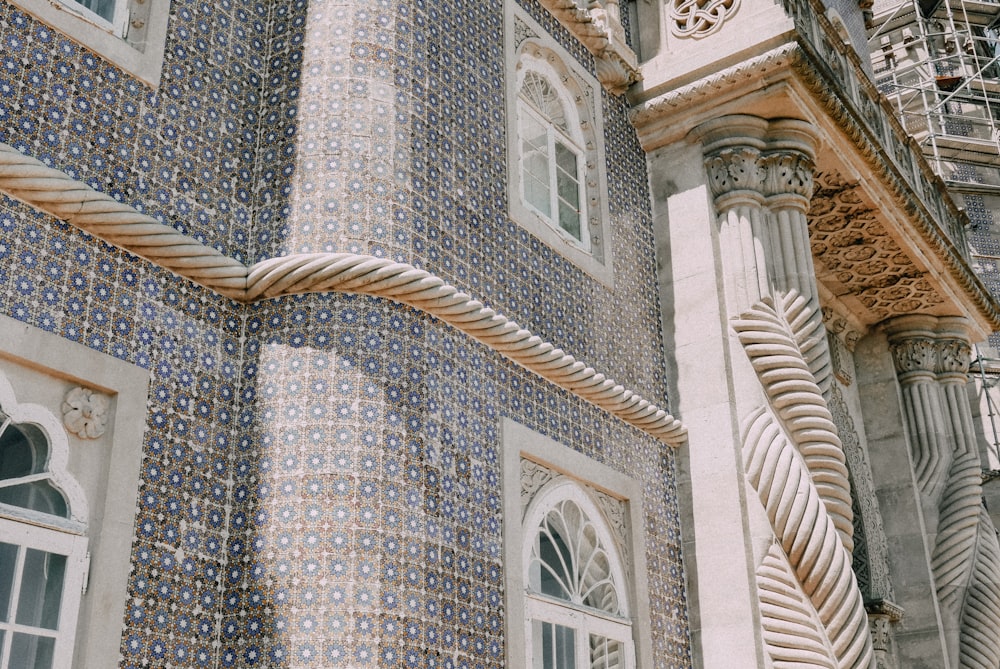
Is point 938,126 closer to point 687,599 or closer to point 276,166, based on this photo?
point 687,599

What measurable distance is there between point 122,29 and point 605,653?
4.12 m

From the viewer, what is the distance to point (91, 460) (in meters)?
4.83

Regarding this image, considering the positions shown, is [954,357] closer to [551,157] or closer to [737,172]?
[737,172]

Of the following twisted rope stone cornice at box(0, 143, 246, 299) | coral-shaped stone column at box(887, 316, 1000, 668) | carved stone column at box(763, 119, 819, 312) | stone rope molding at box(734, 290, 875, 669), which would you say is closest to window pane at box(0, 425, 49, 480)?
twisted rope stone cornice at box(0, 143, 246, 299)

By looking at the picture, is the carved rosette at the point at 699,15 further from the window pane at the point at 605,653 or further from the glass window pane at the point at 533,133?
the window pane at the point at 605,653

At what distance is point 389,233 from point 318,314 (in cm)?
59

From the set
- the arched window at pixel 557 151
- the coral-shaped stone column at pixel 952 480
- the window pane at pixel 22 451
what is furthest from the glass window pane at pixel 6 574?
the coral-shaped stone column at pixel 952 480

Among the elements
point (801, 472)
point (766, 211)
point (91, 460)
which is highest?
point (766, 211)

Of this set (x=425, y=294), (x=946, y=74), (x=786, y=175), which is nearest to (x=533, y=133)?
(x=786, y=175)

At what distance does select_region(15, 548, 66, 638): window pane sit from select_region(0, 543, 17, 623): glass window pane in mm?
45

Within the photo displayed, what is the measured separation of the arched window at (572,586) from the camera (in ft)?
20.7

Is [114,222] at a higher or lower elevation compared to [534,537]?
higher

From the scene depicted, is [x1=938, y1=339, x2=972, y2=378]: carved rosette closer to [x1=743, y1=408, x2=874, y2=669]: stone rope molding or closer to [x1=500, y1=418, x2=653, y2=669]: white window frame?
[x1=743, y1=408, x2=874, y2=669]: stone rope molding

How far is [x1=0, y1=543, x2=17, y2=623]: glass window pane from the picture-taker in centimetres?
437
